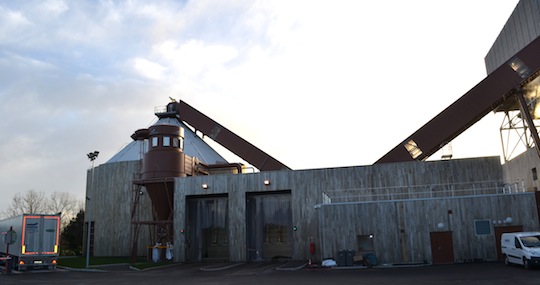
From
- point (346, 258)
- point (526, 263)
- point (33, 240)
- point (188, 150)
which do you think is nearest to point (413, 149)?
point (346, 258)

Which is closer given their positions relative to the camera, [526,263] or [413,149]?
[526,263]

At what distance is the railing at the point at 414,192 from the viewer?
36719 millimetres

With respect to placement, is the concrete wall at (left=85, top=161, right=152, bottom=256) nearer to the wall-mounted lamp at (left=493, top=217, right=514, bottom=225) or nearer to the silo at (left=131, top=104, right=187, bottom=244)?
the silo at (left=131, top=104, right=187, bottom=244)

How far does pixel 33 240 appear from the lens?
29.4 meters

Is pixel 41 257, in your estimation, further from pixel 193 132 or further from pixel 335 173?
pixel 193 132

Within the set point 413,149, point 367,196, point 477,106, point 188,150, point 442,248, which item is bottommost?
point 442,248

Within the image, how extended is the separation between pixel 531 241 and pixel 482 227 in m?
7.50

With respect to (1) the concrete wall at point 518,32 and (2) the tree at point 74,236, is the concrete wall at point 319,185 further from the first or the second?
(2) the tree at point 74,236

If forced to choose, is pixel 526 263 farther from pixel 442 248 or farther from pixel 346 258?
pixel 346 258

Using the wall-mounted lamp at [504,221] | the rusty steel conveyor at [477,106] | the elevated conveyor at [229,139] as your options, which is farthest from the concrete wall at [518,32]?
the elevated conveyor at [229,139]

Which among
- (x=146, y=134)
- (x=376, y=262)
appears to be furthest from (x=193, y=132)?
(x=376, y=262)

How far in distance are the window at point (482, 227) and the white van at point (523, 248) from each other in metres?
4.75

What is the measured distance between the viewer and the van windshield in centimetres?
2262

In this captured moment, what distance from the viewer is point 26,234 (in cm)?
2933
